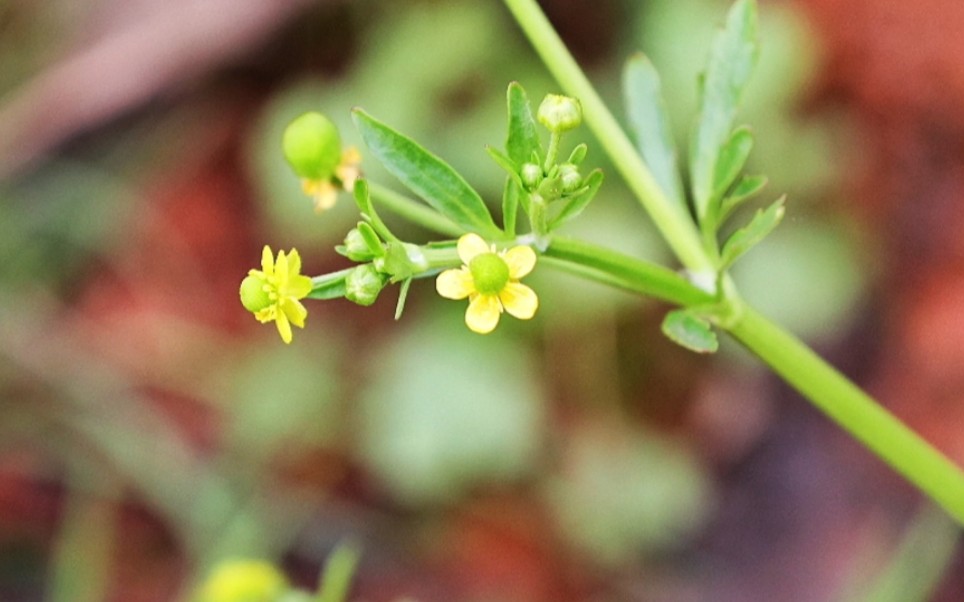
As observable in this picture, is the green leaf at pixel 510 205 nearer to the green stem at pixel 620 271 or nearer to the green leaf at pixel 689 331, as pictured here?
the green stem at pixel 620 271

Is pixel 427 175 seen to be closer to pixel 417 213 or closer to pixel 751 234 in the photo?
pixel 417 213

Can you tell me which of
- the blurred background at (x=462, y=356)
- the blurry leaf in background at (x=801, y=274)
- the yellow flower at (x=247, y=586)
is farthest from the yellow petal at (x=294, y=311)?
the blurry leaf in background at (x=801, y=274)

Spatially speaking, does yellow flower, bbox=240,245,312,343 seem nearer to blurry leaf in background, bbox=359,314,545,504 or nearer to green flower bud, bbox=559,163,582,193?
green flower bud, bbox=559,163,582,193

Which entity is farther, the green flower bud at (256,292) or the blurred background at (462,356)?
the blurred background at (462,356)

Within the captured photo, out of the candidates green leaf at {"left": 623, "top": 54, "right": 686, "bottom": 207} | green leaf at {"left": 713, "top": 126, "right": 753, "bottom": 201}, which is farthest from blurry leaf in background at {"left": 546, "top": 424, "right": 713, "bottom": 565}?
green leaf at {"left": 713, "top": 126, "right": 753, "bottom": 201}

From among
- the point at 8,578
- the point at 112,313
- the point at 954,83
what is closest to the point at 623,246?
the point at 954,83
